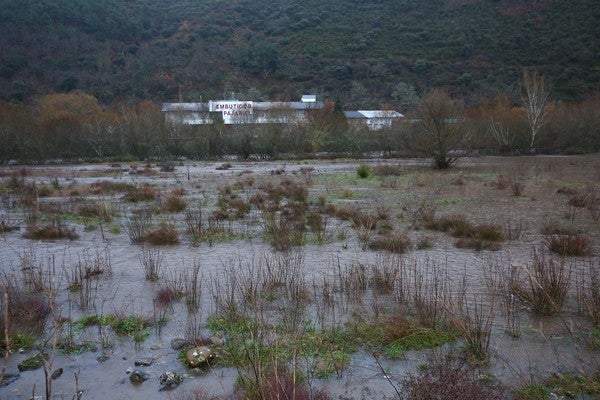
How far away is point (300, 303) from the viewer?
8.24 metres

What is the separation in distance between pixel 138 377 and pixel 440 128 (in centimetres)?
2753

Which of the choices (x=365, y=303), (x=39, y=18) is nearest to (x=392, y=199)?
(x=365, y=303)

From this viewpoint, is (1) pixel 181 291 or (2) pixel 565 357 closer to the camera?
(2) pixel 565 357

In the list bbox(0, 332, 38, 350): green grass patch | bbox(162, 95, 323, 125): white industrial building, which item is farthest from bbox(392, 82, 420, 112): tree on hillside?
bbox(0, 332, 38, 350): green grass patch

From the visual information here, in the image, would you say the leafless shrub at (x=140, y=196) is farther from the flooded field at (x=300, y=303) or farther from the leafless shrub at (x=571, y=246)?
the leafless shrub at (x=571, y=246)

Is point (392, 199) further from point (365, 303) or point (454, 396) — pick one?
point (454, 396)

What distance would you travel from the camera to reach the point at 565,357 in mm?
6539

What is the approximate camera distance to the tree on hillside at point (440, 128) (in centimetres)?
3072

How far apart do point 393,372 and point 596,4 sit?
89517mm

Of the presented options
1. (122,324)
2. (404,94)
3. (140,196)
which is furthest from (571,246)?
(404,94)

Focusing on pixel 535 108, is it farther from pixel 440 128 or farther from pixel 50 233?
pixel 50 233

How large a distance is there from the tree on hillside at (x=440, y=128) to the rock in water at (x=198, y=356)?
26.5 meters

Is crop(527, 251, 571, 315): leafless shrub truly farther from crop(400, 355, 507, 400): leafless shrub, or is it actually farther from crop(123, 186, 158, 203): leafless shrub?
crop(123, 186, 158, 203): leafless shrub

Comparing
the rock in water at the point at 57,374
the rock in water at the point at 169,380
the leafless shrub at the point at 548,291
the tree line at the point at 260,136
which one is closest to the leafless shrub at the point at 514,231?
the leafless shrub at the point at 548,291
